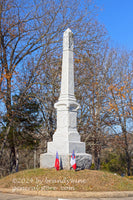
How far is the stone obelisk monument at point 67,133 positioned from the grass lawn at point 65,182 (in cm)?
53

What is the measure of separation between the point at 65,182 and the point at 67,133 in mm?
2222

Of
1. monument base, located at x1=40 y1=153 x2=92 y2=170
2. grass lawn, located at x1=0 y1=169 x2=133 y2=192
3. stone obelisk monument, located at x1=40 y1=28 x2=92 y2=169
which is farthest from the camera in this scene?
stone obelisk monument, located at x1=40 y1=28 x2=92 y2=169

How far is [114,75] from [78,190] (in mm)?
12472

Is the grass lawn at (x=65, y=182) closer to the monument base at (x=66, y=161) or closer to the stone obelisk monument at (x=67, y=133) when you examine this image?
the monument base at (x=66, y=161)

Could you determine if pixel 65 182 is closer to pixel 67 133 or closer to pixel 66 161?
pixel 66 161

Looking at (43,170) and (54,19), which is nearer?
(43,170)

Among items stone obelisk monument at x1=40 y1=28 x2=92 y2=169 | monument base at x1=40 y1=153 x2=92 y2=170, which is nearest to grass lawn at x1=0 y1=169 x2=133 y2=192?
monument base at x1=40 y1=153 x2=92 y2=170

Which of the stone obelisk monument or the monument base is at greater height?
the stone obelisk monument

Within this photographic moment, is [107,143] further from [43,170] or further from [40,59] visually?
[43,170]

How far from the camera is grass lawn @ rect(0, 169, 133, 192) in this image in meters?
6.33

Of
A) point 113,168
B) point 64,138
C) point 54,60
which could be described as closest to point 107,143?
point 54,60

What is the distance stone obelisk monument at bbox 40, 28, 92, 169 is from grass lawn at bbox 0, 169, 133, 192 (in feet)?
1.73

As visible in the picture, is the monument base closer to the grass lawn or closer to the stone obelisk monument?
the stone obelisk monument

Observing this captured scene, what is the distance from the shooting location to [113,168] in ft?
79.4
